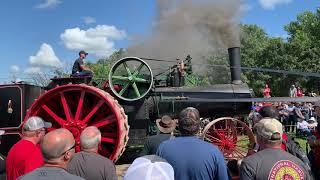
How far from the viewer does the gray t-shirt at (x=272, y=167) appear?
2.96m

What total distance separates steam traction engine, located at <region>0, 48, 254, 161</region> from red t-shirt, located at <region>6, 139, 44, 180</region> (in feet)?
13.1

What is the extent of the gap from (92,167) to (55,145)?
3.12ft

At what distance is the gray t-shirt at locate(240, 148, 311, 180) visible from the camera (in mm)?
2955

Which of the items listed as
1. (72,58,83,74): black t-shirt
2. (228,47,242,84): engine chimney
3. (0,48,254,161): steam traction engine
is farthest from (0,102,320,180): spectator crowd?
(228,47,242,84): engine chimney

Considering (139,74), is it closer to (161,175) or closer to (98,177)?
(98,177)

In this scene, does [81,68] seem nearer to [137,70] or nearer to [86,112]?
[86,112]

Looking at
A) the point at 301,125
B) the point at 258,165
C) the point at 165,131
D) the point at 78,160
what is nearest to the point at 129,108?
the point at 165,131

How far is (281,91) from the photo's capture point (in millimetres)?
39062

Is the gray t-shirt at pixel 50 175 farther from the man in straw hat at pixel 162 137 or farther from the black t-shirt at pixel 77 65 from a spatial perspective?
the black t-shirt at pixel 77 65

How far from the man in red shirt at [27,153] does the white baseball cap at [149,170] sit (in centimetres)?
Answer: 146

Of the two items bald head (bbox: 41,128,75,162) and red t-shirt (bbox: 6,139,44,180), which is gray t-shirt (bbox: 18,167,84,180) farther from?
red t-shirt (bbox: 6,139,44,180)

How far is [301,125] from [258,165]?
12.6 metres

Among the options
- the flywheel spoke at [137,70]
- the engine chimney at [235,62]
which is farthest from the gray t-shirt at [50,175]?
the engine chimney at [235,62]

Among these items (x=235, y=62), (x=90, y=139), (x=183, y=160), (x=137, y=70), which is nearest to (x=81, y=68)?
(x=137, y=70)
